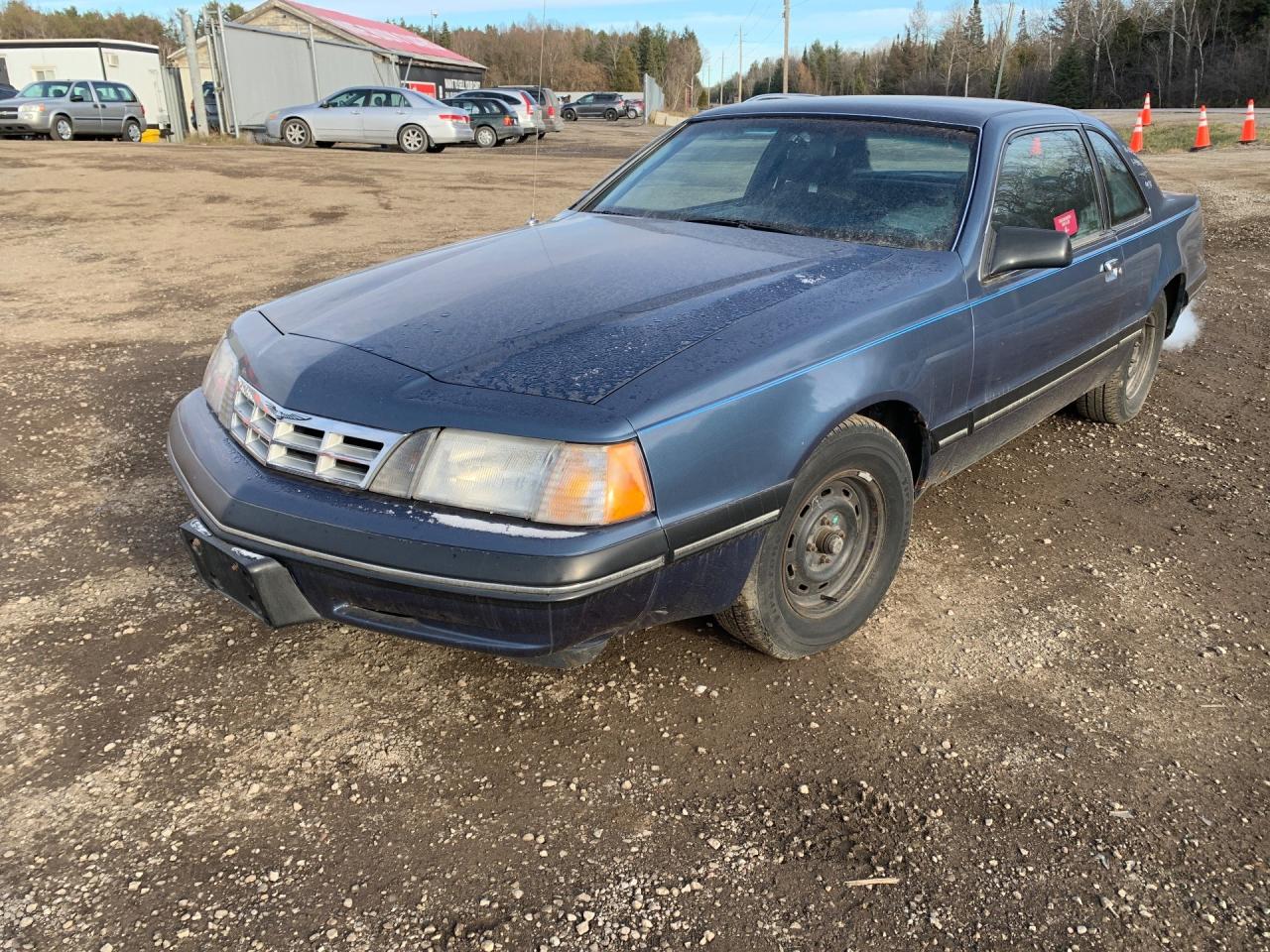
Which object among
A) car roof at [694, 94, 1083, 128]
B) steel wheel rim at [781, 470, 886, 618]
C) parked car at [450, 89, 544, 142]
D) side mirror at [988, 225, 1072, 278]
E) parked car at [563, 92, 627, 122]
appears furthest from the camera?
parked car at [563, 92, 627, 122]

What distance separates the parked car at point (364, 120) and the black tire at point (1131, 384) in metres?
19.2

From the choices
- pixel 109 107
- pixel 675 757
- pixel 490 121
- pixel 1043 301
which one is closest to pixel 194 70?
pixel 109 107

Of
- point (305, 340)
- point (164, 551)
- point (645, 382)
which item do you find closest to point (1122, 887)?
point (645, 382)

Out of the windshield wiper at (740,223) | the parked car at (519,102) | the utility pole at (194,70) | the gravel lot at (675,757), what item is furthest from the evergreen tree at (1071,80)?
the gravel lot at (675,757)

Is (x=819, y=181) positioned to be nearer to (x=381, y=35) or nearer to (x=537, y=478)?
(x=537, y=478)

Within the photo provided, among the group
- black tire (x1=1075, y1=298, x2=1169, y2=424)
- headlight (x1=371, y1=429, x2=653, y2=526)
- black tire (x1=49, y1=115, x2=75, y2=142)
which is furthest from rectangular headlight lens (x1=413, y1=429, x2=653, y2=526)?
black tire (x1=49, y1=115, x2=75, y2=142)

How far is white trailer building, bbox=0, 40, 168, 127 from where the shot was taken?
3741 centimetres

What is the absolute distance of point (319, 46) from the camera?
2780cm

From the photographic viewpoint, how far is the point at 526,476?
2137 millimetres

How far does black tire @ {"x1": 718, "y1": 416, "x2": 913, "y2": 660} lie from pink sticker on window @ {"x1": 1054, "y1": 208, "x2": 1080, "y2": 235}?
53.6 inches

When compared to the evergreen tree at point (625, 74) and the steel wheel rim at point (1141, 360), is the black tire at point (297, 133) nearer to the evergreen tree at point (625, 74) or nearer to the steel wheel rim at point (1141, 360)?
the steel wheel rim at point (1141, 360)

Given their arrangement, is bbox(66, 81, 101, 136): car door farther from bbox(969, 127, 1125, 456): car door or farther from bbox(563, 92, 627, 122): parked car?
bbox(563, 92, 627, 122): parked car

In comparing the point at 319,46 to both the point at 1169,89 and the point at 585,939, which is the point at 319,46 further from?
the point at 1169,89

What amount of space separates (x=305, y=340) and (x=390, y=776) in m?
1.16
